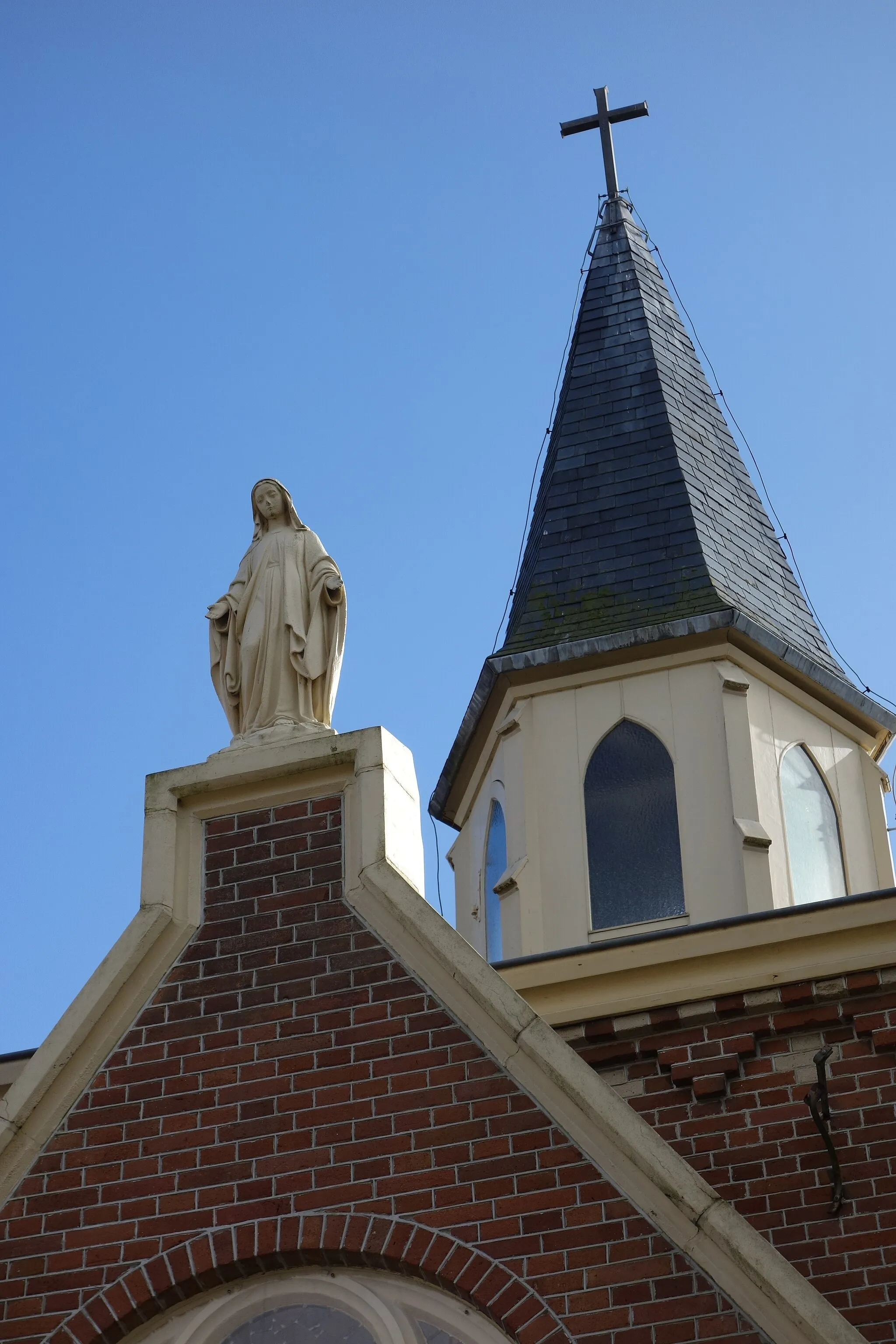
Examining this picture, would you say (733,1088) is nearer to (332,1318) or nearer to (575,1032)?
(575,1032)

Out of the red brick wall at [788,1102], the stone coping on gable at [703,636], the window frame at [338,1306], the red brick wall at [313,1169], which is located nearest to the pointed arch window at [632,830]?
the stone coping on gable at [703,636]

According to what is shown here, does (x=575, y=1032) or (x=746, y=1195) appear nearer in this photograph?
(x=746, y=1195)

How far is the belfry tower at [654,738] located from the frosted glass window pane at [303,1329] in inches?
196

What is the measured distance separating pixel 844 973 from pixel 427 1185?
3680 mm

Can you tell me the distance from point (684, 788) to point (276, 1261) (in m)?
7.07

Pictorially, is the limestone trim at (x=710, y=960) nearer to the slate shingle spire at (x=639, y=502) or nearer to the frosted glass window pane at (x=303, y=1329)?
the frosted glass window pane at (x=303, y=1329)

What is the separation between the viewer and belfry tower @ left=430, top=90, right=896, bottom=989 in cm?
1519

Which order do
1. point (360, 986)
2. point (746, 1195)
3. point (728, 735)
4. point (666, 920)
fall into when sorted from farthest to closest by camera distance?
point (728, 735), point (666, 920), point (746, 1195), point (360, 986)

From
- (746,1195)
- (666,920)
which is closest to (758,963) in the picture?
(746,1195)

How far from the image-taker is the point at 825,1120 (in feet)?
35.3

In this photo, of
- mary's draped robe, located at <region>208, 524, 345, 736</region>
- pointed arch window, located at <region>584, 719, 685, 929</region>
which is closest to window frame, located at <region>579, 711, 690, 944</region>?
pointed arch window, located at <region>584, 719, 685, 929</region>

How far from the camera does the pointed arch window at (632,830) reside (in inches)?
593

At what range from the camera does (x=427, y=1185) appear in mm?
9031

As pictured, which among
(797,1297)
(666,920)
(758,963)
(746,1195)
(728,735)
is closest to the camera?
(797,1297)
